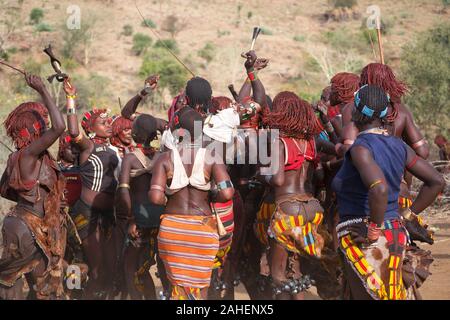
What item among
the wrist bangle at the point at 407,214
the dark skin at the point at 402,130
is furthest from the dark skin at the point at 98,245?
the wrist bangle at the point at 407,214

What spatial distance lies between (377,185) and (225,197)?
4.35 ft

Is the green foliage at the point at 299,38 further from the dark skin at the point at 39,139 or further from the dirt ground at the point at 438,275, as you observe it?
the dark skin at the point at 39,139

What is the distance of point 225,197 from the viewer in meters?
5.68

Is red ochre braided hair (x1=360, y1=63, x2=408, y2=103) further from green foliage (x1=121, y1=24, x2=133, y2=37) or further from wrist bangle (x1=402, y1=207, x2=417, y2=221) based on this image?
green foliage (x1=121, y1=24, x2=133, y2=37)

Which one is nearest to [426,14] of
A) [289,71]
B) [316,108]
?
[289,71]

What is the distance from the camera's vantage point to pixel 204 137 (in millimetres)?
5961

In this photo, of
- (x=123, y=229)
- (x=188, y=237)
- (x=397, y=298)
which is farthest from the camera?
(x=123, y=229)

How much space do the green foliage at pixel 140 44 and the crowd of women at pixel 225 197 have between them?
30.6 m

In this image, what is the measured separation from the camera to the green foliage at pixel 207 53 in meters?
37.7

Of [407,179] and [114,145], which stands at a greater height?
[114,145]

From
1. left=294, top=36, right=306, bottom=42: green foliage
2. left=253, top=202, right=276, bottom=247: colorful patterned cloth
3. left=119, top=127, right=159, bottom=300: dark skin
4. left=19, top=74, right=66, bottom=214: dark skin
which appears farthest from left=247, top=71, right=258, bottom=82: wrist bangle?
left=294, top=36, right=306, bottom=42: green foliage

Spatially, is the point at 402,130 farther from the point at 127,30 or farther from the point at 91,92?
the point at 127,30
